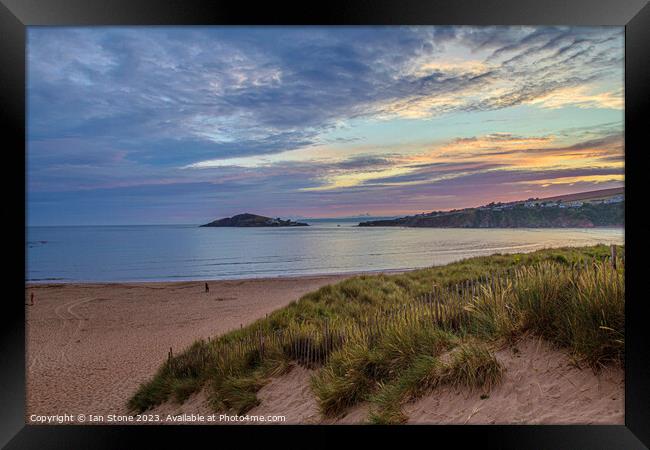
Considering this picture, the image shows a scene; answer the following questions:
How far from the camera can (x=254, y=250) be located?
14.0m

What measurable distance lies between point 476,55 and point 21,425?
488 cm

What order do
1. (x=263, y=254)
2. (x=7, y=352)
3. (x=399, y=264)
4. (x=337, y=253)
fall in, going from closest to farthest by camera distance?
(x=7, y=352)
(x=399, y=264)
(x=337, y=253)
(x=263, y=254)

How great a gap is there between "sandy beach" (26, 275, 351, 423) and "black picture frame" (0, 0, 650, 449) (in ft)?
1.05

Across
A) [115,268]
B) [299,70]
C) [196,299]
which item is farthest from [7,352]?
[115,268]

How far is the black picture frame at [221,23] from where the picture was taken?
2.38 metres

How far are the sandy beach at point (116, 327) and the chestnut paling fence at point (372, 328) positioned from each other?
1492mm

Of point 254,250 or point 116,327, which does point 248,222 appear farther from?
point 254,250

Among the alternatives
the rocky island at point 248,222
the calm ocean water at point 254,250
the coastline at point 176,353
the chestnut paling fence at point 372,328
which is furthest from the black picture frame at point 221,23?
the rocky island at point 248,222

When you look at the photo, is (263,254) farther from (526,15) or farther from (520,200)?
(526,15)

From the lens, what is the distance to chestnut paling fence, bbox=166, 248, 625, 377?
275cm

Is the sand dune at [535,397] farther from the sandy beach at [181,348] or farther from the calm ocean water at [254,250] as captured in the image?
the calm ocean water at [254,250]

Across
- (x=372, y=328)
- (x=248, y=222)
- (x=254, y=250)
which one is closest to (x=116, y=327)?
(x=248, y=222)

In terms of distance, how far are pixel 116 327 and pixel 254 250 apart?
6.25m

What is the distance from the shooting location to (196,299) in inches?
405
